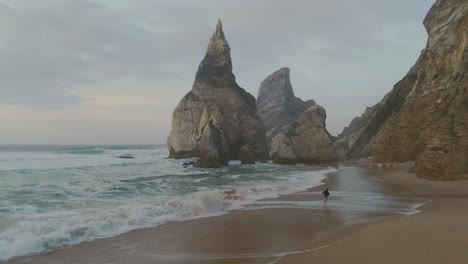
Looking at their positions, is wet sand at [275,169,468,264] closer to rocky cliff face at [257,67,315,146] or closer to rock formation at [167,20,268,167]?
rock formation at [167,20,268,167]

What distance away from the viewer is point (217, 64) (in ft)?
178

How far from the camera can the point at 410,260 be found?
6590 millimetres

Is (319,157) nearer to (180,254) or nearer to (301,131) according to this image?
(301,131)

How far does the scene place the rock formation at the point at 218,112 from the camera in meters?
49.6

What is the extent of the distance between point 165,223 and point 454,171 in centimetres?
1600

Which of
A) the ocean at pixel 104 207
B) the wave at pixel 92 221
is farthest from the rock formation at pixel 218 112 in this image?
the wave at pixel 92 221

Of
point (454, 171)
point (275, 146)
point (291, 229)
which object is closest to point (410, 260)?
point (291, 229)

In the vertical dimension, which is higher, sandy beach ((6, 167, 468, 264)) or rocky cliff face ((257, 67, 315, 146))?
rocky cliff face ((257, 67, 315, 146))

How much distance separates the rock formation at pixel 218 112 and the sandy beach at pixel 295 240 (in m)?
34.8

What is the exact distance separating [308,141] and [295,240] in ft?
141

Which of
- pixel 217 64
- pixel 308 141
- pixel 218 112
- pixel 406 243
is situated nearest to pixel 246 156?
pixel 218 112

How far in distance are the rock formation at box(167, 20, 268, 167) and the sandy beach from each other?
34.8 metres

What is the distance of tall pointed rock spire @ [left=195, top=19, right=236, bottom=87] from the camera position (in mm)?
53519

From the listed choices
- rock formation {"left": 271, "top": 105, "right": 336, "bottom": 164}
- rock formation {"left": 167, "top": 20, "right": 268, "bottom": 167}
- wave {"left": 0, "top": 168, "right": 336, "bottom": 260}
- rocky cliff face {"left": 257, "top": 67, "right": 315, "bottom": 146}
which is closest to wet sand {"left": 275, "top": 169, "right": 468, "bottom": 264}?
wave {"left": 0, "top": 168, "right": 336, "bottom": 260}
